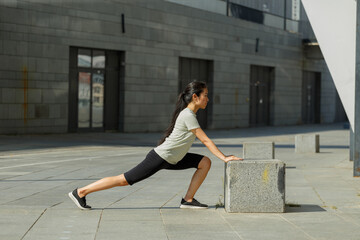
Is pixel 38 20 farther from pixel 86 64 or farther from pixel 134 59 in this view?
pixel 134 59

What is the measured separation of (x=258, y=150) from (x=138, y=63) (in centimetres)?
1278

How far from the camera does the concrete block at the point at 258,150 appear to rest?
43.5 ft

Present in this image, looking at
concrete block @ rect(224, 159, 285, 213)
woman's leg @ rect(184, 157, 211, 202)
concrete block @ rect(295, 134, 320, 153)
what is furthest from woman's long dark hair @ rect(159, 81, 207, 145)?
concrete block @ rect(295, 134, 320, 153)

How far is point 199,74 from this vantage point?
2931cm

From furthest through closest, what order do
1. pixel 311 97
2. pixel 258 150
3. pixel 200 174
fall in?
pixel 311 97, pixel 258 150, pixel 200 174

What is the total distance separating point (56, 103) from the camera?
882 inches

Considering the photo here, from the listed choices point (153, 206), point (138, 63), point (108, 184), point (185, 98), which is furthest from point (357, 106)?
point (138, 63)

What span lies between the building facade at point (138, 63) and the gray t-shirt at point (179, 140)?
14817mm

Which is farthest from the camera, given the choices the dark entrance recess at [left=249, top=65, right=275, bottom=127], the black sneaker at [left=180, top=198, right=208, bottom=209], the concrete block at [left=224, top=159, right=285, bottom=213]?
the dark entrance recess at [left=249, top=65, right=275, bottom=127]

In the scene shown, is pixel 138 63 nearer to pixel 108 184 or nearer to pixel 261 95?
pixel 261 95

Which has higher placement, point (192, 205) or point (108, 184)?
point (108, 184)

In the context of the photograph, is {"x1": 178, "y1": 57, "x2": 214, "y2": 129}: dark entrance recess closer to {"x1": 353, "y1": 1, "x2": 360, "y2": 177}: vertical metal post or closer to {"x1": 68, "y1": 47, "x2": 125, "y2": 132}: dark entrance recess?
{"x1": 68, "y1": 47, "x2": 125, "y2": 132}: dark entrance recess

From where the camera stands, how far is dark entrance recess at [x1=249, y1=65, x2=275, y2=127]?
33097mm

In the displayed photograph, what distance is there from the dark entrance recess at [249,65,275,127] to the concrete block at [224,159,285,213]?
25820 mm
